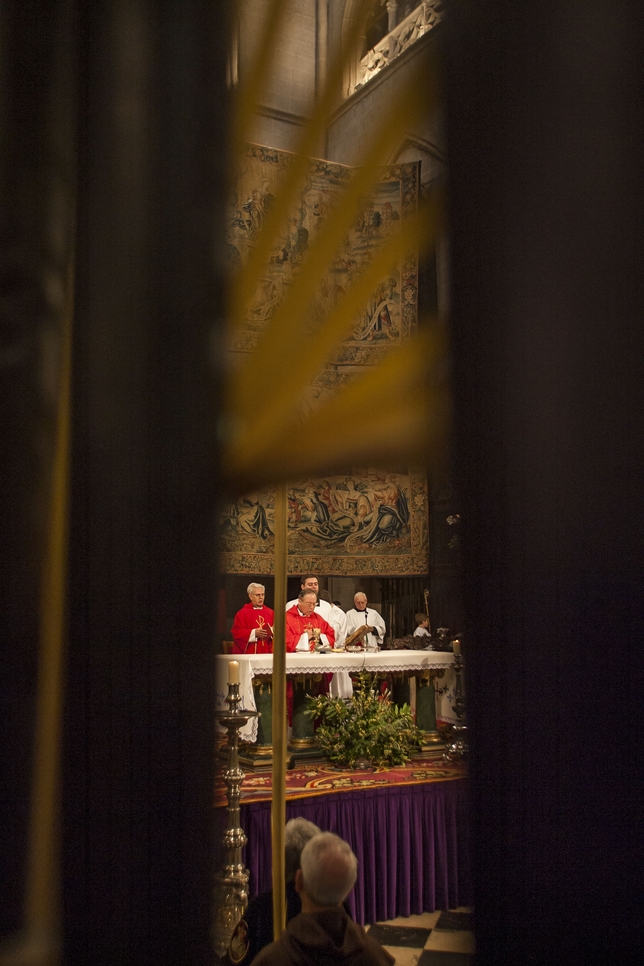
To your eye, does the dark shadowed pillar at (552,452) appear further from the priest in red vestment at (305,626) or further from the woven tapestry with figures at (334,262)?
the priest in red vestment at (305,626)

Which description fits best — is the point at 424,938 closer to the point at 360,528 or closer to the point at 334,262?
the point at 334,262

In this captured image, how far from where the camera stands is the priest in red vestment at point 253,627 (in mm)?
6168

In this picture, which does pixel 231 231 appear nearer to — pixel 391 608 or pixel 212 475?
pixel 212 475

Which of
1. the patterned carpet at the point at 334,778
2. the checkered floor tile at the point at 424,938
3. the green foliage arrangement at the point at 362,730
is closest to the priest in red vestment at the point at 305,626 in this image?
the green foliage arrangement at the point at 362,730

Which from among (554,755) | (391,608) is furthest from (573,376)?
(391,608)

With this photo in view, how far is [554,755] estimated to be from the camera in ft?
4.91

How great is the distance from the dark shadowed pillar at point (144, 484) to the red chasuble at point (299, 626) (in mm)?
4934

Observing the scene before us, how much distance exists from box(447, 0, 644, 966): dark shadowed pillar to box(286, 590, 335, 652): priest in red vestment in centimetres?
493

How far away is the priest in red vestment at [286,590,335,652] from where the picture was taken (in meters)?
6.43

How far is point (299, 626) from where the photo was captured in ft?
21.6

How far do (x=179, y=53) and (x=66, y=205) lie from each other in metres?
0.35

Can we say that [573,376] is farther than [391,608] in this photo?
No

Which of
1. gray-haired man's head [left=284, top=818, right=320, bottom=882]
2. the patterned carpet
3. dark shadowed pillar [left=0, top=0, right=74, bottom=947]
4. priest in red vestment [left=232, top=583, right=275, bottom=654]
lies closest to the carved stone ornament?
dark shadowed pillar [left=0, top=0, right=74, bottom=947]

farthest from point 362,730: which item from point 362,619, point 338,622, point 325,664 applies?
point 362,619
